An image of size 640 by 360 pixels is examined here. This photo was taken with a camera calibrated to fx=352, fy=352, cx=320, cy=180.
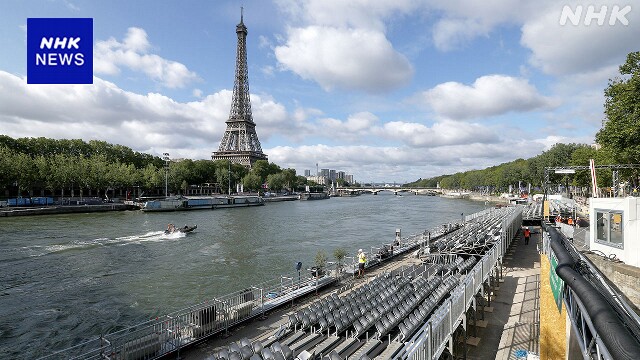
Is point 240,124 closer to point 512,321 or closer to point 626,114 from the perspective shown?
point 626,114

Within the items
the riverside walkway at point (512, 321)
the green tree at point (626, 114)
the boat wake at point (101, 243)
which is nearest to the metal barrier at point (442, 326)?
the riverside walkway at point (512, 321)

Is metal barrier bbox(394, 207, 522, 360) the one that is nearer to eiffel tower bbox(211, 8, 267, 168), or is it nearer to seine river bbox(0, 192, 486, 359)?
seine river bbox(0, 192, 486, 359)

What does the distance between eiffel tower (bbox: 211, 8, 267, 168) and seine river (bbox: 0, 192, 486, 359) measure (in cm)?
11504

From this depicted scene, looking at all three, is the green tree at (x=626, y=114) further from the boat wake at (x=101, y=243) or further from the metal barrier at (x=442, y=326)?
the boat wake at (x=101, y=243)

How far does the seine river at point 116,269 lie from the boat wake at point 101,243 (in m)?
0.08

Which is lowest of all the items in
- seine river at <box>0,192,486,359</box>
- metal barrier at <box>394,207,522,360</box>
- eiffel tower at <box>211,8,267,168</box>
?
seine river at <box>0,192,486,359</box>

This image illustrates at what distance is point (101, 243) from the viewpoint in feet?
117

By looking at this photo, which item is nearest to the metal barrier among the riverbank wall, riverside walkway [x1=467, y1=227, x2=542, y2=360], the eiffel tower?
riverside walkway [x1=467, y1=227, x2=542, y2=360]

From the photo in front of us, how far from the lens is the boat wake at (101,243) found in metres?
31.7

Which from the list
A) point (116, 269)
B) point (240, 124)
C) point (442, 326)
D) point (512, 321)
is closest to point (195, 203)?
point (116, 269)

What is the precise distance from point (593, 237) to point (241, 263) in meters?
23.3

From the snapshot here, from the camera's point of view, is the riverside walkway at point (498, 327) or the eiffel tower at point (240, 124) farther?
the eiffel tower at point (240, 124)

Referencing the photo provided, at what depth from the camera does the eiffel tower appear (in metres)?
164

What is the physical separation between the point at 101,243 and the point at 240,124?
13365cm
